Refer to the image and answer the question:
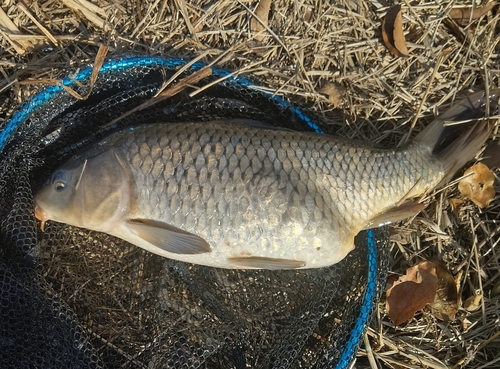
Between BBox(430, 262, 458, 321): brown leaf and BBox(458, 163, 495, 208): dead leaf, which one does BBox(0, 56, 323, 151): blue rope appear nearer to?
BBox(458, 163, 495, 208): dead leaf

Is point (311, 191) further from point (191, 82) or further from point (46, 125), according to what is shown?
point (46, 125)

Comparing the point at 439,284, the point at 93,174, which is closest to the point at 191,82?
the point at 93,174


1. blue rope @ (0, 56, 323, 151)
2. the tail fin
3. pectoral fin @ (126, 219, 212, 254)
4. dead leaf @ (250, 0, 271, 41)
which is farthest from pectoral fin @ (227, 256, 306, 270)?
dead leaf @ (250, 0, 271, 41)

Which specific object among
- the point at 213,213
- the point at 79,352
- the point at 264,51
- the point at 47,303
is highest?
the point at 264,51

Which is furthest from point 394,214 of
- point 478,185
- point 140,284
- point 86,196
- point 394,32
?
point 86,196

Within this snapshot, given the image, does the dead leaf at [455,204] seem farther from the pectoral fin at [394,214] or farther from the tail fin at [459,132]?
the pectoral fin at [394,214]

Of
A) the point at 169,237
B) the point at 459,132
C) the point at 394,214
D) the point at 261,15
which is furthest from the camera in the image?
the point at 261,15

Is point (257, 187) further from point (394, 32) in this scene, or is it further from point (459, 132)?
point (394, 32)
